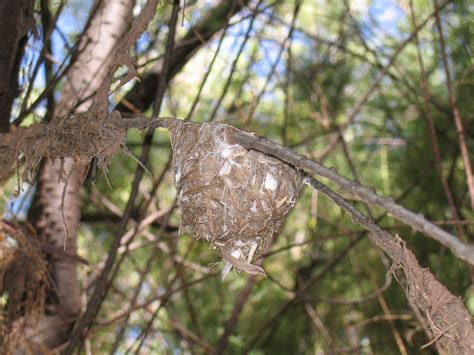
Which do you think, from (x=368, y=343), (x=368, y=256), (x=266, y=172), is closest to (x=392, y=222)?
(x=368, y=256)

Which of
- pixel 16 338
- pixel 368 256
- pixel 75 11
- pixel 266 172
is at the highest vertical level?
pixel 75 11

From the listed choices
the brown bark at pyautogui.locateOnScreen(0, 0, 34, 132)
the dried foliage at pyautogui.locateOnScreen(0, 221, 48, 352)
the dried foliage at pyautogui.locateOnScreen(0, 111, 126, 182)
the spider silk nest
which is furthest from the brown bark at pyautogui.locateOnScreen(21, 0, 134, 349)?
the spider silk nest

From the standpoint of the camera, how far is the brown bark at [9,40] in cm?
178

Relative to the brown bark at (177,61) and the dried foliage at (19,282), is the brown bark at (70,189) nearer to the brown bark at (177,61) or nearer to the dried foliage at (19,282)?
the dried foliage at (19,282)

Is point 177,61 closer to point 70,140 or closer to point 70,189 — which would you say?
point 70,189

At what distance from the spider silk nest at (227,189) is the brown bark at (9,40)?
69 cm

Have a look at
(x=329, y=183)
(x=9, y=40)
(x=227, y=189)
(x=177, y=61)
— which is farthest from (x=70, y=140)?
(x=329, y=183)

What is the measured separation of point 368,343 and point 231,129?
2475 millimetres

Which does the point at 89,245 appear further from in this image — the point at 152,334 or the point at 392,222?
the point at 392,222

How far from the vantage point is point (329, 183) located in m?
3.42

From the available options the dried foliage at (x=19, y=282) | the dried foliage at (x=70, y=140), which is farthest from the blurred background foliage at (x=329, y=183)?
the dried foliage at (x=70, y=140)

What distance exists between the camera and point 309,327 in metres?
3.65

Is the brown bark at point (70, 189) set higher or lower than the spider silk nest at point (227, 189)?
higher

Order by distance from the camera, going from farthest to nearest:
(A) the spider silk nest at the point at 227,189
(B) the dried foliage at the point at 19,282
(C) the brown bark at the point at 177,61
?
(C) the brown bark at the point at 177,61
(B) the dried foliage at the point at 19,282
(A) the spider silk nest at the point at 227,189
